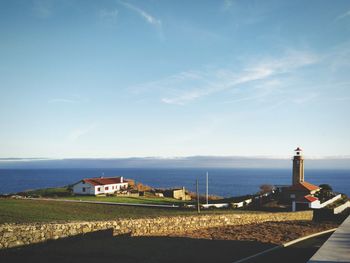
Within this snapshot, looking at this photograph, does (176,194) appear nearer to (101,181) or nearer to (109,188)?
(109,188)

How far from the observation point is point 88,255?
16.7 m

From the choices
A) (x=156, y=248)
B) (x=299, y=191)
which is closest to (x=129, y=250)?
(x=156, y=248)

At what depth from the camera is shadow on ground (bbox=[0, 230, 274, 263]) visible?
1608 cm

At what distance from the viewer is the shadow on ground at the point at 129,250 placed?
1608 centimetres

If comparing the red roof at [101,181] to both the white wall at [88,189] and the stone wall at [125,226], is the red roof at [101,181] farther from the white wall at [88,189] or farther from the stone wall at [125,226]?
the stone wall at [125,226]

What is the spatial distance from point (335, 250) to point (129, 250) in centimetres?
1033

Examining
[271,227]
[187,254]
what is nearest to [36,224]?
[187,254]

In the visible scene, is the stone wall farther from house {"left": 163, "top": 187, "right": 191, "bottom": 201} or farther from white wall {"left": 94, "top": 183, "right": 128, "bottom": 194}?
Answer: white wall {"left": 94, "top": 183, "right": 128, "bottom": 194}

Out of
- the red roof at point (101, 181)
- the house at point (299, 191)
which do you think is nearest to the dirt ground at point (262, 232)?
the house at point (299, 191)

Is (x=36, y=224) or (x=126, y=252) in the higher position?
(x=36, y=224)

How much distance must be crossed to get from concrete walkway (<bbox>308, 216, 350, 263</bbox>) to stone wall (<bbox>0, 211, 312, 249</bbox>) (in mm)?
10868

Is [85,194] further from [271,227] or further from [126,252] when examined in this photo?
[126,252]

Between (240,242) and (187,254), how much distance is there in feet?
16.0

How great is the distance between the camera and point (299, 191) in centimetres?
4650
